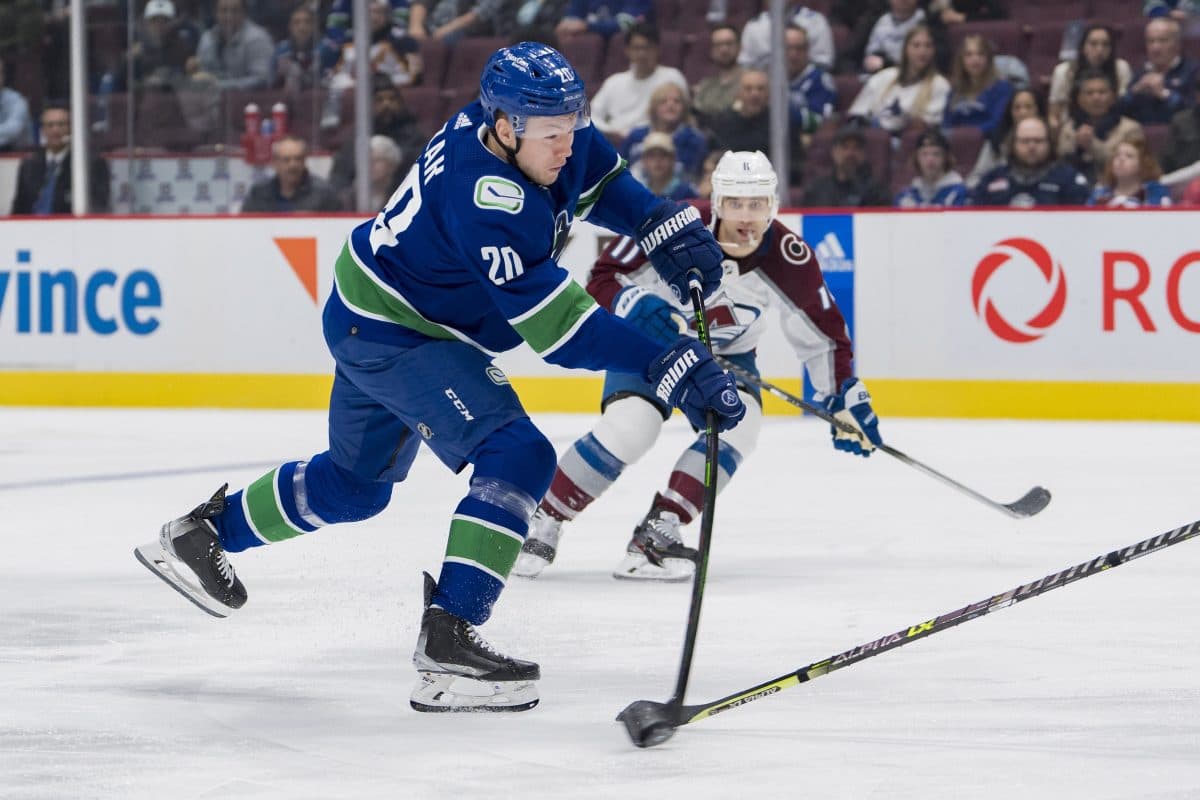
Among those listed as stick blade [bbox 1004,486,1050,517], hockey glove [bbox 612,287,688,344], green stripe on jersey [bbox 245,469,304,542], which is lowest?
stick blade [bbox 1004,486,1050,517]

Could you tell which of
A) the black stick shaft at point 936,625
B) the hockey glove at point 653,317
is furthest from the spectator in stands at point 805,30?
the black stick shaft at point 936,625

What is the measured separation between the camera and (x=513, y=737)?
2895 millimetres

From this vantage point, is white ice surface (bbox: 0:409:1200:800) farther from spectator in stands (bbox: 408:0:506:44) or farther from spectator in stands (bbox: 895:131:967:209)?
spectator in stands (bbox: 408:0:506:44)

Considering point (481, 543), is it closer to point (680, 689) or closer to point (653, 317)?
point (680, 689)

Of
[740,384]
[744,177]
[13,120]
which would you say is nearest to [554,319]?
[744,177]

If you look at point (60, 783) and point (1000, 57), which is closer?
point (60, 783)

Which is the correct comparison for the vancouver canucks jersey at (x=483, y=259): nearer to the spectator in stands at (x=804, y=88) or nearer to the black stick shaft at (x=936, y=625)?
the black stick shaft at (x=936, y=625)

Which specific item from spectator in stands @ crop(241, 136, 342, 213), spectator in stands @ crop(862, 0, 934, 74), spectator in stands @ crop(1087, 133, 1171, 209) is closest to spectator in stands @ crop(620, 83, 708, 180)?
spectator in stands @ crop(862, 0, 934, 74)

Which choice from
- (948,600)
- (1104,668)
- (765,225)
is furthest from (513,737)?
(765,225)

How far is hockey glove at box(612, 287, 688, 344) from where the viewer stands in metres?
3.69

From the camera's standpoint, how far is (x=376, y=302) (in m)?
3.24

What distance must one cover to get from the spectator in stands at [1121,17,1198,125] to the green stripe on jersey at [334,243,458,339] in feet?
16.7

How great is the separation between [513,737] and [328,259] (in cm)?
542

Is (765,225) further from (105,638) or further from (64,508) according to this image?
(64,508)
